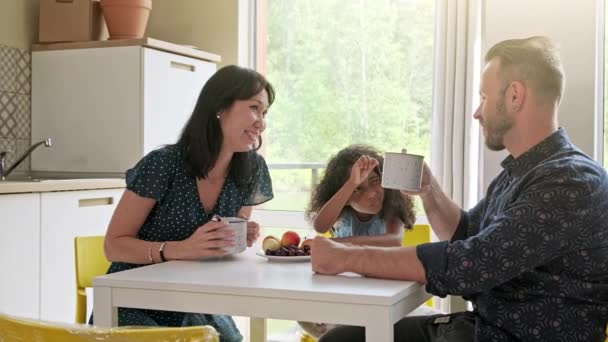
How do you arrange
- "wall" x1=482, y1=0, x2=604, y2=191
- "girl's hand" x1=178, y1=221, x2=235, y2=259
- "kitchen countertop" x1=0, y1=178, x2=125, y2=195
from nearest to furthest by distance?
"girl's hand" x1=178, y1=221, x2=235, y2=259
"kitchen countertop" x1=0, y1=178, x2=125, y2=195
"wall" x1=482, y1=0, x2=604, y2=191

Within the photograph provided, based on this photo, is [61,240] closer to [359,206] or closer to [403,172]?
[359,206]

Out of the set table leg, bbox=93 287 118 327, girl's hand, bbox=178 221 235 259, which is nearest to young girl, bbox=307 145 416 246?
girl's hand, bbox=178 221 235 259

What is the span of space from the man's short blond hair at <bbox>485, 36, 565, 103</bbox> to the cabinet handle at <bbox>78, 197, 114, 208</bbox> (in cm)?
201

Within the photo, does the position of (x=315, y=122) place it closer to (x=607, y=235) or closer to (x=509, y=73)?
(x=509, y=73)

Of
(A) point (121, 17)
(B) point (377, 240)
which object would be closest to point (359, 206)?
(B) point (377, 240)

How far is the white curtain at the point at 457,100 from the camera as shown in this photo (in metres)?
3.22

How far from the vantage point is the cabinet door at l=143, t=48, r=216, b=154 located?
3.45 meters

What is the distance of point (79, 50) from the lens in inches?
139

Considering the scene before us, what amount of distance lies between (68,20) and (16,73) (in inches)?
14.2

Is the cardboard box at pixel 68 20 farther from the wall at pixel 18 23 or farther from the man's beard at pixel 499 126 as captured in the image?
the man's beard at pixel 499 126

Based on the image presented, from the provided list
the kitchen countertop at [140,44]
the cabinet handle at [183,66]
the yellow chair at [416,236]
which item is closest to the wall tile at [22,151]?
the kitchen countertop at [140,44]

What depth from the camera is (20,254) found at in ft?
9.19

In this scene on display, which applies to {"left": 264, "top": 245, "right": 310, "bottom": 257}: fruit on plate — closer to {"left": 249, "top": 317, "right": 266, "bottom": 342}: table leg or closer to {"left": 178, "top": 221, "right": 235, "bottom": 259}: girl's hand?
{"left": 178, "top": 221, "right": 235, "bottom": 259}: girl's hand

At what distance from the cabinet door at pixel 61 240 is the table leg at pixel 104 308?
1449 millimetres
